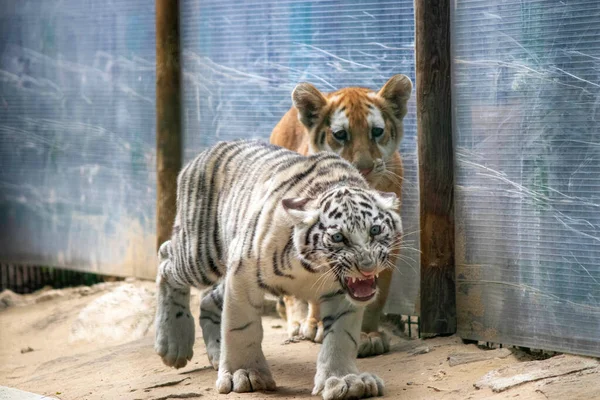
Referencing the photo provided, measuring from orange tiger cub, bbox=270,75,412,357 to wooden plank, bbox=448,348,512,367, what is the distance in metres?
0.51

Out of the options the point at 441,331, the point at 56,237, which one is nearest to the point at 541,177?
the point at 441,331

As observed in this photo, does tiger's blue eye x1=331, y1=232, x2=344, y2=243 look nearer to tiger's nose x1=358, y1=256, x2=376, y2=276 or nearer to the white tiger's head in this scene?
the white tiger's head

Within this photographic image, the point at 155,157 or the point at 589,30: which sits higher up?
the point at 589,30

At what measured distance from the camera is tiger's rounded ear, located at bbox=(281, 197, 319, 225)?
3.80 meters

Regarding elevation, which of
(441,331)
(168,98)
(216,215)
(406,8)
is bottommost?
(441,331)

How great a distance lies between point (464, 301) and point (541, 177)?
0.86 metres

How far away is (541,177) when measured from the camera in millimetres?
4598

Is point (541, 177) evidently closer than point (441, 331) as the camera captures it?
Yes

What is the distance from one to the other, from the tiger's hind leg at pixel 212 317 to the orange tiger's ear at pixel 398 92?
4.74 ft

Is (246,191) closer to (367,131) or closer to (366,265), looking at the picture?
(367,131)

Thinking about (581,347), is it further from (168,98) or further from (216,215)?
(168,98)

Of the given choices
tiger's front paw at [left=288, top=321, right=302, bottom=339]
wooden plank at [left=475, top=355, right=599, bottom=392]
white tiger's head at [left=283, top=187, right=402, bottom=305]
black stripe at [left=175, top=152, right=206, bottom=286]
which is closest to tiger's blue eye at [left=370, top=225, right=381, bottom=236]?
white tiger's head at [left=283, top=187, right=402, bottom=305]

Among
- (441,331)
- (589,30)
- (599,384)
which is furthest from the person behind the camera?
(441,331)

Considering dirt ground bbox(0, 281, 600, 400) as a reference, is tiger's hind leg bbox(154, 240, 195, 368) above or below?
above
